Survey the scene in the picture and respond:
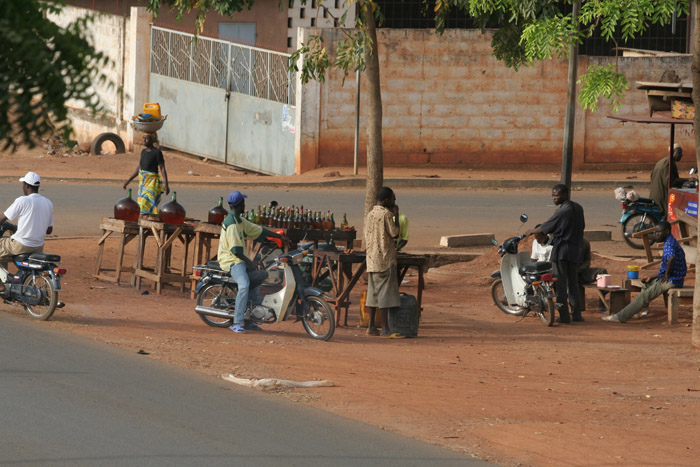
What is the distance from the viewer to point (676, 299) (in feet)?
45.6

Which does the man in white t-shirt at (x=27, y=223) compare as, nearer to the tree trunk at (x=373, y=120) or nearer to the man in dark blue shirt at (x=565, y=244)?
the tree trunk at (x=373, y=120)

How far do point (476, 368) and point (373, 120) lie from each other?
5.35 metres

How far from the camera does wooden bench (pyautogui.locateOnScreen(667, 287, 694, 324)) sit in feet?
45.5

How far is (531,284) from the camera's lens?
1405 centimetres

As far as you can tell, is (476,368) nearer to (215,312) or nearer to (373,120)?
(215,312)

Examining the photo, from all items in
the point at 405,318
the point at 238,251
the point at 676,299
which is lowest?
the point at 405,318

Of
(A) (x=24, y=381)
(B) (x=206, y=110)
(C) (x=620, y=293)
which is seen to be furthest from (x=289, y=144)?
(A) (x=24, y=381)

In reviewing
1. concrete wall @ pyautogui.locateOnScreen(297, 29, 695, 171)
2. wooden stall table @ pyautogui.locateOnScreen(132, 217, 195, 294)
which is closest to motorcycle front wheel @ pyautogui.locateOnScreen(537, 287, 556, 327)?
wooden stall table @ pyautogui.locateOnScreen(132, 217, 195, 294)

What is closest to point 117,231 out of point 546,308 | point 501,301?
point 501,301

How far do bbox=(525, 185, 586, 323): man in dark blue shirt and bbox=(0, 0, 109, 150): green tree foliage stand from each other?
10.2m

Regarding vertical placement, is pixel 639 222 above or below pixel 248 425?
above

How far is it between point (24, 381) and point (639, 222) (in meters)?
12.0

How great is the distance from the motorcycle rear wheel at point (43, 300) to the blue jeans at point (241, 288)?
1.99m

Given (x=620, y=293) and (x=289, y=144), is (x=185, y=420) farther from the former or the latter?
(x=289, y=144)
